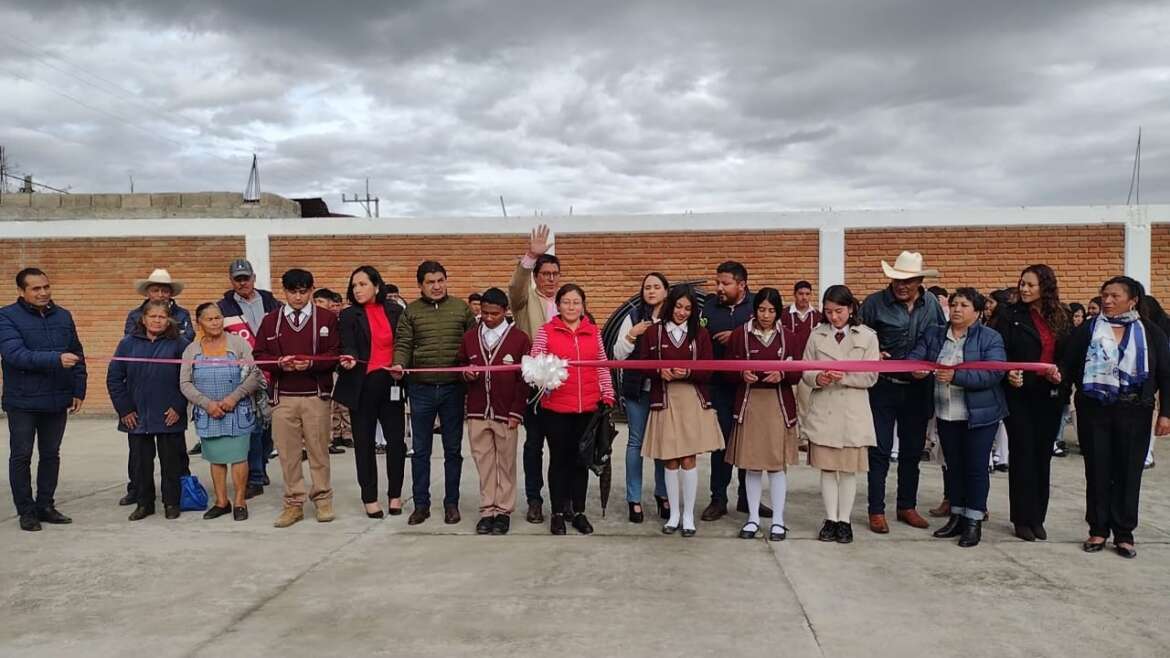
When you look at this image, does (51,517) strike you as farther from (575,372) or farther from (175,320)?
(575,372)

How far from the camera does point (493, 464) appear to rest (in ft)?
18.4

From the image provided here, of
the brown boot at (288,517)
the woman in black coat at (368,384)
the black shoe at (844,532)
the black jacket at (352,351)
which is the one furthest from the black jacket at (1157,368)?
the brown boot at (288,517)

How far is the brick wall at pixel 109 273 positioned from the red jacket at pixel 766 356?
379 inches

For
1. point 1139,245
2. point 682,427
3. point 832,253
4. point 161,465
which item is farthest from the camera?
point 832,253

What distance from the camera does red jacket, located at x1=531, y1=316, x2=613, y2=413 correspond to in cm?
539

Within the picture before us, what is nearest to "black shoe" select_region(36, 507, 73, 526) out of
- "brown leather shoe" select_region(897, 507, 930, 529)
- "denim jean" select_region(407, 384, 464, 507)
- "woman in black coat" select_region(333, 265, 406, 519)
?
"woman in black coat" select_region(333, 265, 406, 519)

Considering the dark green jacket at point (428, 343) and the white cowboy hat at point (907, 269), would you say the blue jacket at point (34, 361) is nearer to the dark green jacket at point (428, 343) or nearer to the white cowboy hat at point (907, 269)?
the dark green jacket at point (428, 343)

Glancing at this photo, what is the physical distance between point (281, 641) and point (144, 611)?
92 cm

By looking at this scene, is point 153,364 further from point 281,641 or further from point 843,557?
point 843,557

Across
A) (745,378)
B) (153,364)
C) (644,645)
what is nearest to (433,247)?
(153,364)

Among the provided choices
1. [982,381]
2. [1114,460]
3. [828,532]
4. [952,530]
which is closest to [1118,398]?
[1114,460]

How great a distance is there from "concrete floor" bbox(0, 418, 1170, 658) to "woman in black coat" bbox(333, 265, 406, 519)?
453mm

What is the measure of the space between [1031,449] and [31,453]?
6.69 meters

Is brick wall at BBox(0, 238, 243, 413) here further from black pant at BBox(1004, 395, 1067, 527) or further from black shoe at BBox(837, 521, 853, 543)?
black pant at BBox(1004, 395, 1067, 527)
